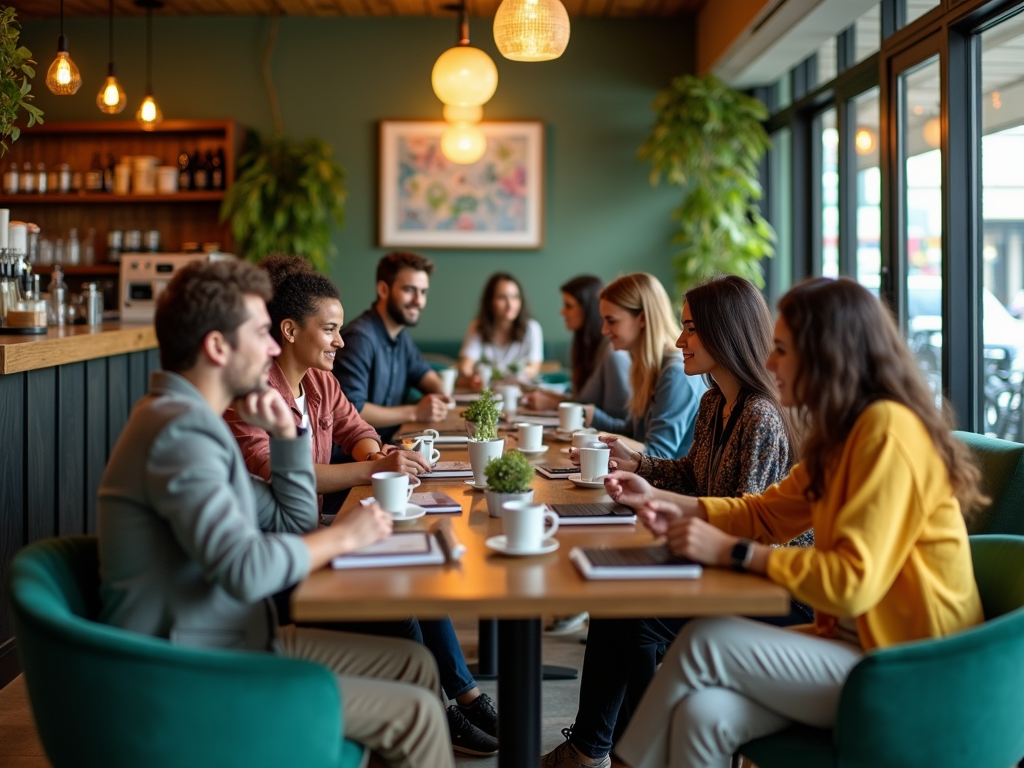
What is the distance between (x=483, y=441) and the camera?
2.43 metres

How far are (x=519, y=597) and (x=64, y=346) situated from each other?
9.05ft

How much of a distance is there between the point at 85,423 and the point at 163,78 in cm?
377

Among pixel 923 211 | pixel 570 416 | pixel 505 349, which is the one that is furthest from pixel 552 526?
pixel 505 349

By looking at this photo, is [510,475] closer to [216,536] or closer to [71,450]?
[216,536]

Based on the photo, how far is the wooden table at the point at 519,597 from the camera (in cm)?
151

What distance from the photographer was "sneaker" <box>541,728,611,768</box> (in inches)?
91.7

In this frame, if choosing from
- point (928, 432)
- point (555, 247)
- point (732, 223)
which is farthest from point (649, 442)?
point (555, 247)

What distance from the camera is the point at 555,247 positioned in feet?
23.4

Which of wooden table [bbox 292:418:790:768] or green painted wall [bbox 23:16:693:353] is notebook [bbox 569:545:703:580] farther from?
green painted wall [bbox 23:16:693:353]

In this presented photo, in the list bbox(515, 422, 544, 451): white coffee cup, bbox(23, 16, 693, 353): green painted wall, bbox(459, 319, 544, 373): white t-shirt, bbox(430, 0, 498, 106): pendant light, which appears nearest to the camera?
bbox(515, 422, 544, 451): white coffee cup

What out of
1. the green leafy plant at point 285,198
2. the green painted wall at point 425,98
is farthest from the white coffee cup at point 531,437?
the green painted wall at point 425,98

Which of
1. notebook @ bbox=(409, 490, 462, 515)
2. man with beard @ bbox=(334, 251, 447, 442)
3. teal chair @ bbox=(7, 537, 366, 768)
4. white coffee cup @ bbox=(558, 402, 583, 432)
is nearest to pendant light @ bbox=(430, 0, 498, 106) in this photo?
man with beard @ bbox=(334, 251, 447, 442)

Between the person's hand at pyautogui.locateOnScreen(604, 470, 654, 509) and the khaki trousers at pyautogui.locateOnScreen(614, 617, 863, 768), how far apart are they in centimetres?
45

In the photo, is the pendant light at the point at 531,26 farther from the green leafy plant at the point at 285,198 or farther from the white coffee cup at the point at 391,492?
the green leafy plant at the point at 285,198
